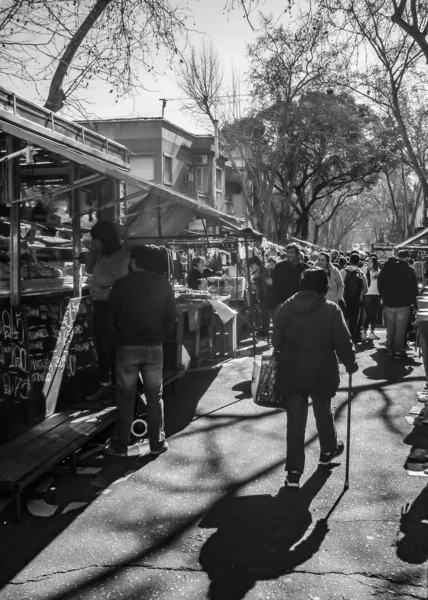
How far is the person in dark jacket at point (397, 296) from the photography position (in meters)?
12.2

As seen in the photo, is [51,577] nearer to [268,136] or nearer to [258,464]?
[258,464]

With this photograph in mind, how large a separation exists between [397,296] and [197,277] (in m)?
4.73

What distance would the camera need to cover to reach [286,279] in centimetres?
1096

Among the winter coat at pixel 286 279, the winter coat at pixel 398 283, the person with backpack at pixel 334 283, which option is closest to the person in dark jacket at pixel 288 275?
the winter coat at pixel 286 279

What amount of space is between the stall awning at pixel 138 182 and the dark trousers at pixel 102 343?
4.61 ft

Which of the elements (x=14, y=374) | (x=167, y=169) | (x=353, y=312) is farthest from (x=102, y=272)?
(x=167, y=169)

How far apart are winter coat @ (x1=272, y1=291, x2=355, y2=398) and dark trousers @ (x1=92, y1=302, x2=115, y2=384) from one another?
244 cm

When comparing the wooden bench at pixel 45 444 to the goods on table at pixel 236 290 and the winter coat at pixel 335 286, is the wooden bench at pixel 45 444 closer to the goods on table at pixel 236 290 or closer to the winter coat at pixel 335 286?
the winter coat at pixel 335 286

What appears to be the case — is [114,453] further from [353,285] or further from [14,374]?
[353,285]

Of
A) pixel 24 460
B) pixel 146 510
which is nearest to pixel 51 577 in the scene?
pixel 146 510

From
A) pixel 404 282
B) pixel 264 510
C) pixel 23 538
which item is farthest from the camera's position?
pixel 404 282

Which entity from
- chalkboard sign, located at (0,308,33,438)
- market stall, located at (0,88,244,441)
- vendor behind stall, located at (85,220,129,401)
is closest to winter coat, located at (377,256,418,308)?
market stall, located at (0,88,244,441)

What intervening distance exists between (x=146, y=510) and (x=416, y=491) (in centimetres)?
215

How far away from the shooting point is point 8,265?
655cm
